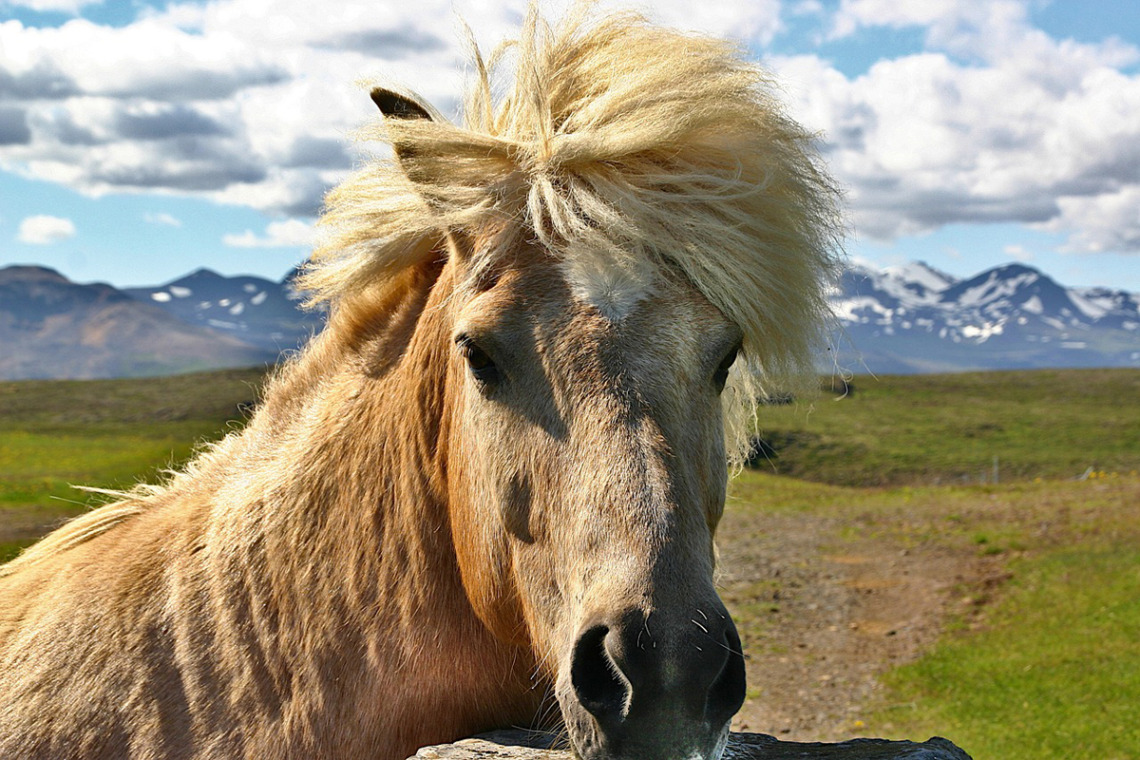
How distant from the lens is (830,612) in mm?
15703

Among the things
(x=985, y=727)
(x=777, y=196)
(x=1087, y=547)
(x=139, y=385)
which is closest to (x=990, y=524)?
(x=1087, y=547)

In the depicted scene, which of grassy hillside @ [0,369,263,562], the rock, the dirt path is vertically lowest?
grassy hillside @ [0,369,263,562]

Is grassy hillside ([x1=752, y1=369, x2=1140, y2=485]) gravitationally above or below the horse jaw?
below

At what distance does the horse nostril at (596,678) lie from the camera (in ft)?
7.04

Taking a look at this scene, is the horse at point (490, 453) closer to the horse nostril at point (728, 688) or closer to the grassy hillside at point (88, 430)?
the horse nostril at point (728, 688)

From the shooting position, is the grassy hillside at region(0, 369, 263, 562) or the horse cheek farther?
the grassy hillside at region(0, 369, 263, 562)

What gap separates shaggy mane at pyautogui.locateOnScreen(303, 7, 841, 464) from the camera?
269 centimetres

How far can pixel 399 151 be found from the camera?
2.92 m

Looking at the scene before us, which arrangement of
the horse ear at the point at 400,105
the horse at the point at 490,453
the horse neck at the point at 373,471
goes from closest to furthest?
the horse at the point at 490,453
the horse neck at the point at 373,471
the horse ear at the point at 400,105

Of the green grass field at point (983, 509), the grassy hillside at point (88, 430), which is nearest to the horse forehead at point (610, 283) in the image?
the green grass field at point (983, 509)

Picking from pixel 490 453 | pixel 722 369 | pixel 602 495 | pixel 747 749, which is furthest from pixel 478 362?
pixel 747 749

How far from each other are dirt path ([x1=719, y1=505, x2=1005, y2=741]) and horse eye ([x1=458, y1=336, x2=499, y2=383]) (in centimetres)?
891

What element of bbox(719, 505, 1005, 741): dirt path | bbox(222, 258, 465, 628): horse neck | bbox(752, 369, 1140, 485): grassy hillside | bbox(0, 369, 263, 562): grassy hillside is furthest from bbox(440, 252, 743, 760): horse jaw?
bbox(752, 369, 1140, 485): grassy hillside

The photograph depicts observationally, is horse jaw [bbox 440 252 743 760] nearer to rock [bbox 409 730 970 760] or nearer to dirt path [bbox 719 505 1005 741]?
rock [bbox 409 730 970 760]
